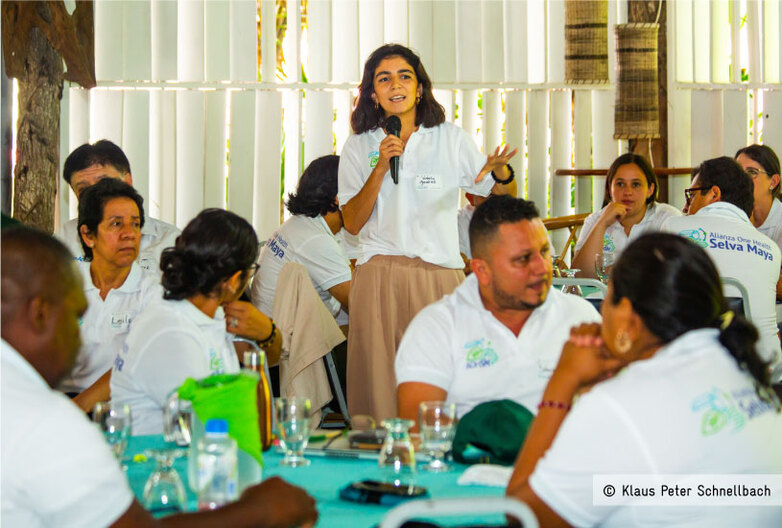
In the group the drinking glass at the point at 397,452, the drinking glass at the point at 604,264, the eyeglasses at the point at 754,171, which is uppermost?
the eyeglasses at the point at 754,171

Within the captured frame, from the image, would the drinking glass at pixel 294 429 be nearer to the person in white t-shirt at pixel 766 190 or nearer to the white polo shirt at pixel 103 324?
the white polo shirt at pixel 103 324

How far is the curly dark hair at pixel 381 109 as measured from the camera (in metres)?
3.75

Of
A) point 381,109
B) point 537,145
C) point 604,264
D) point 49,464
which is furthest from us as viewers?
point 537,145

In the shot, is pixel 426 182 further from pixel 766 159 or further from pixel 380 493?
pixel 766 159

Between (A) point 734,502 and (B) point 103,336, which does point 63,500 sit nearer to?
(A) point 734,502

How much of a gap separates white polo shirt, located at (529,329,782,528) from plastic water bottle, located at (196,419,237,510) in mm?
515

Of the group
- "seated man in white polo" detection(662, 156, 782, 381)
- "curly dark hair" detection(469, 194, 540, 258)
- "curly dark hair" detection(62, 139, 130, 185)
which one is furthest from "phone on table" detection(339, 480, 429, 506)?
"curly dark hair" detection(62, 139, 130, 185)

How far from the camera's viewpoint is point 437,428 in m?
1.98

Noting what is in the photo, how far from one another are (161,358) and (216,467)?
790 millimetres

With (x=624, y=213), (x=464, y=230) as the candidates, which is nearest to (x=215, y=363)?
(x=464, y=230)

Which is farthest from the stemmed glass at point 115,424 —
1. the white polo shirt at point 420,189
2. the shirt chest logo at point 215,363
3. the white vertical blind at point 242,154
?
the white vertical blind at point 242,154

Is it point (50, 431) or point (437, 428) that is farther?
point (437, 428)

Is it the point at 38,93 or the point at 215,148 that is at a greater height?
the point at 38,93

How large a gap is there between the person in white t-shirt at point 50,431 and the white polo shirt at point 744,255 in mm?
2963
